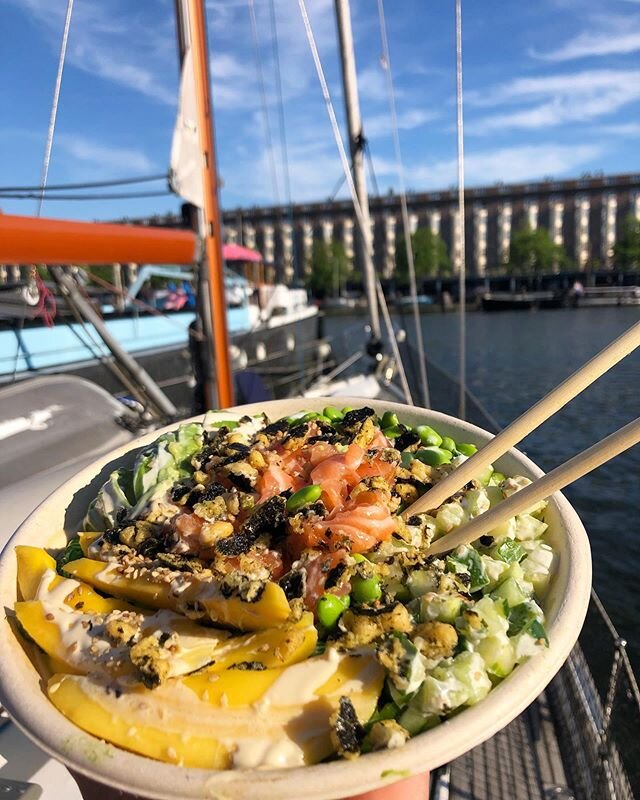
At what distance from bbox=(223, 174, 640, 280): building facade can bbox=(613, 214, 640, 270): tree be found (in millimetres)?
4442

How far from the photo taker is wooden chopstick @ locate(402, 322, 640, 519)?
1.06 metres

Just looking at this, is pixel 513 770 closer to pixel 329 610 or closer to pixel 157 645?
pixel 329 610

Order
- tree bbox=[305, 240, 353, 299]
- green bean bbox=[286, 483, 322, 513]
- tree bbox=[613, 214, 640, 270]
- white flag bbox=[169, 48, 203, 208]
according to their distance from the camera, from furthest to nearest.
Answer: tree bbox=[305, 240, 353, 299]
tree bbox=[613, 214, 640, 270]
white flag bbox=[169, 48, 203, 208]
green bean bbox=[286, 483, 322, 513]

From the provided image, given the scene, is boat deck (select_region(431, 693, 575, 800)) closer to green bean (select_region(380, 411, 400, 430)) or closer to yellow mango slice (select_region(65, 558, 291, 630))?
green bean (select_region(380, 411, 400, 430))

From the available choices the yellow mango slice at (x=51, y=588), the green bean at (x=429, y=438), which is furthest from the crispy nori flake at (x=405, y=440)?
the yellow mango slice at (x=51, y=588)

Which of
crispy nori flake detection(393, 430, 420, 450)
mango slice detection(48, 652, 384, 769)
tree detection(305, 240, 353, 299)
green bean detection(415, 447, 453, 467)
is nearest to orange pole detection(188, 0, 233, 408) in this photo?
crispy nori flake detection(393, 430, 420, 450)

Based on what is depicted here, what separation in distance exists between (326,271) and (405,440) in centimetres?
5758

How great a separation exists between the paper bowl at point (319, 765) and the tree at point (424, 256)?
56.6m

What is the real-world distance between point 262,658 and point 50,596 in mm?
430

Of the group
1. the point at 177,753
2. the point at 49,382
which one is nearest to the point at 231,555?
the point at 177,753

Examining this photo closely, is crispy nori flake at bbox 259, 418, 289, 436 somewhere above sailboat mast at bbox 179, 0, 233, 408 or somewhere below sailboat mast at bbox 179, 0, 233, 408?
below

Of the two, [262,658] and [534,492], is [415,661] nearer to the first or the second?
[262,658]

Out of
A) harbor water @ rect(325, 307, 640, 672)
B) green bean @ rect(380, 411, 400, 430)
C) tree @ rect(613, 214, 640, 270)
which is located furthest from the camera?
tree @ rect(613, 214, 640, 270)

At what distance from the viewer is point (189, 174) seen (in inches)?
139
